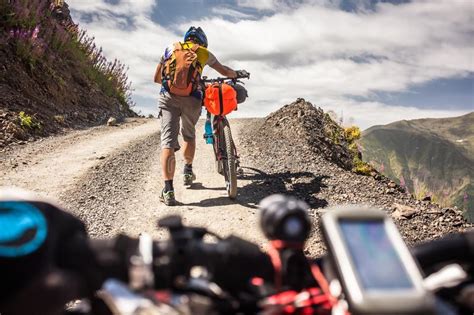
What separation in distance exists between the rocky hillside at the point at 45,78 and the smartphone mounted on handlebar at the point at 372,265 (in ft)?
33.3

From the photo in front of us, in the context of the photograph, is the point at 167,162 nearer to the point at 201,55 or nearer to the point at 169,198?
the point at 169,198

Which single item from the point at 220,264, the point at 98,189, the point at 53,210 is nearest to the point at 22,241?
the point at 53,210

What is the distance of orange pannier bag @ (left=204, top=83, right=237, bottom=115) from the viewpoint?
6418 millimetres

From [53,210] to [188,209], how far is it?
17.1ft

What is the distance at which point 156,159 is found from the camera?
9867mm

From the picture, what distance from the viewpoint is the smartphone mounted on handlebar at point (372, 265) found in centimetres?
89

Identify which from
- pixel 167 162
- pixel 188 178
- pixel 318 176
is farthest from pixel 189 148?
pixel 318 176

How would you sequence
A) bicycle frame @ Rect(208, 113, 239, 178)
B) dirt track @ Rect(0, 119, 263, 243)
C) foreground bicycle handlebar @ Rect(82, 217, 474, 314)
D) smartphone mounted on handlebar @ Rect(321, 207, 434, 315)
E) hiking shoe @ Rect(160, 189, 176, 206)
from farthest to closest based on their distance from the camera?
1. bicycle frame @ Rect(208, 113, 239, 178)
2. hiking shoe @ Rect(160, 189, 176, 206)
3. dirt track @ Rect(0, 119, 263, 243)
4. foreground bicycle handlebar @ Rect(82, 217, 474, 314)
5. smartphone mounted on handlebar @ Rect(321, 207, 434, 315)

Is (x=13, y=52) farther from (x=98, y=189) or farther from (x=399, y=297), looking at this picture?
(x=399, y=297)

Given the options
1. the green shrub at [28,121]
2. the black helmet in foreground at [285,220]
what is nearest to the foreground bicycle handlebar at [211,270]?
the black helmet in foreground at [285,220]

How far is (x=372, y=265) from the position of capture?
998 millimetres

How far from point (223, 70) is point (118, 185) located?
282cm

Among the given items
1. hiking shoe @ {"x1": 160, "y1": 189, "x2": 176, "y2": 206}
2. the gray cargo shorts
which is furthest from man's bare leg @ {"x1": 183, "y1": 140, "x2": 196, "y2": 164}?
hiking shoe @ {"x1": 160, "y1": 189, "x2": 176, "y2": 206}

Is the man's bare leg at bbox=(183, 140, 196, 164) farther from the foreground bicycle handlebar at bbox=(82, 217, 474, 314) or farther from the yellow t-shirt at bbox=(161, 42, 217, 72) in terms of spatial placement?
the foreground bicycle handlebar at bbox=(82, 217, 474, 314)
